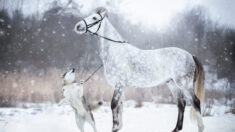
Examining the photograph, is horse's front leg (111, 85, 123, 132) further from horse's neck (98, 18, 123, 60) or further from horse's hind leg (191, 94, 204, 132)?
horse's hind leg (191, 94, 204, 132)

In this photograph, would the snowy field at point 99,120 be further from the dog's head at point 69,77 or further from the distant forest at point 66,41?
the distant forest at point 66,41

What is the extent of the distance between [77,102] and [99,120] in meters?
0.28

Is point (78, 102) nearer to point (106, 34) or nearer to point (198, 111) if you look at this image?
point (106, 34)

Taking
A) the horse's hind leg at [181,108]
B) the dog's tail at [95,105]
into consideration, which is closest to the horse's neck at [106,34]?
the dog's tail at [95,105]

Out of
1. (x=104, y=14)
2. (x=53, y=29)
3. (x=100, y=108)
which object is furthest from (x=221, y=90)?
(x=53, y=29)

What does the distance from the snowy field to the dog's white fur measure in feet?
0.27

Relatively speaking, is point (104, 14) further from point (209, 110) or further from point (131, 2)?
point (209, 110)

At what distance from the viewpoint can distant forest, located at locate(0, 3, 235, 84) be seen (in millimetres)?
2389

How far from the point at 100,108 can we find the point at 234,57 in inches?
62.3

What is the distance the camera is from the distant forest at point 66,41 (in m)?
2.39

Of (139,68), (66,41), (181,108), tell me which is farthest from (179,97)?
(66,41)

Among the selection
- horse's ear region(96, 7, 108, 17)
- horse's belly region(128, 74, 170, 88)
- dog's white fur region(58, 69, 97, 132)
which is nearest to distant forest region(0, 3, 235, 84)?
horse's ear region(96, 7, 108, 17)

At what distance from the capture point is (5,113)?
232cm

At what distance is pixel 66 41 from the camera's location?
2.41m
